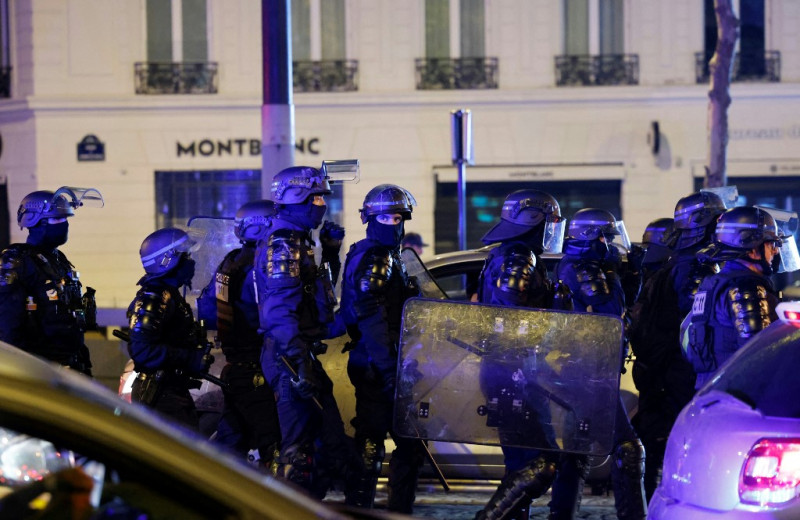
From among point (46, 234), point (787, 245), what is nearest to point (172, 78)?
point (46, 234)

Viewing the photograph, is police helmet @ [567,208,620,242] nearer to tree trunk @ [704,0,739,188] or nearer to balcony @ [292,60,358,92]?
tree trunk @ [704,0,739,188]

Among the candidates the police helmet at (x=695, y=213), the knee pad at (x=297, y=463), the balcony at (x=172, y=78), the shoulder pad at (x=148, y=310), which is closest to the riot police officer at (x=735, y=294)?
the police helmet at (x=695, y=213)

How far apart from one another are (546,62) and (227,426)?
45.0 ft

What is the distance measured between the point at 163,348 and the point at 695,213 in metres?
3.24

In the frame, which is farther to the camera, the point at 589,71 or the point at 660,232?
the point at 589,71

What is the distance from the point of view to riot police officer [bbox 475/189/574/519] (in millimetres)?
5164

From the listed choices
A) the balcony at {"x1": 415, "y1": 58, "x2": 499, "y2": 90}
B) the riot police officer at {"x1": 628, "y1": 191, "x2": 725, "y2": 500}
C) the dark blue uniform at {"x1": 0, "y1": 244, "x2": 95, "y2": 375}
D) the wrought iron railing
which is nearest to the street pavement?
the riot police officer at {"x1": 628, "y1": 191, "x2": 725, "y2": 500}

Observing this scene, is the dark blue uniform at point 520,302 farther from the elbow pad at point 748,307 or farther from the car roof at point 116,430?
the car roof at point 116,430

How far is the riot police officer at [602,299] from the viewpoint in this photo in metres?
5.49

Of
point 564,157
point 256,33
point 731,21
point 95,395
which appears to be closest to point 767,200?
point 564,157

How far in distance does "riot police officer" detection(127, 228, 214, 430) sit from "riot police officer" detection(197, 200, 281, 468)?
188 mm

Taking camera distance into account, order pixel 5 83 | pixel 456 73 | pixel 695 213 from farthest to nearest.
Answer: pixel 5 83 → pixel 456 73 → pixel 695 213

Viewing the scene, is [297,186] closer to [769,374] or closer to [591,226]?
[591,226]

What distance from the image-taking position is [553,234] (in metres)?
6.14
